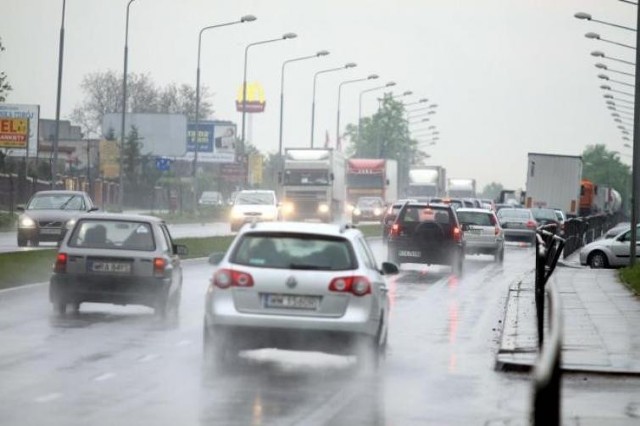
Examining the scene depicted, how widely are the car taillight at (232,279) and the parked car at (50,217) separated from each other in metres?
29.7

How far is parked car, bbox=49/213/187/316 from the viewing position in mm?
21844

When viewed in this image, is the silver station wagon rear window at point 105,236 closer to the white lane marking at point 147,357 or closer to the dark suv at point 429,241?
the white lane marking at point 147,357

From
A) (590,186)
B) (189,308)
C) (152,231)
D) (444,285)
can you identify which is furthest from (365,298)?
(590,186)

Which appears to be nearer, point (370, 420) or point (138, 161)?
point (370, 420)

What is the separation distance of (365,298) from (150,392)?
8.81 feet

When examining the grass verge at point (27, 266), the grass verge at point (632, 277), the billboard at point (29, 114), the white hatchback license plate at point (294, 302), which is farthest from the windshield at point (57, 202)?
the billboard at point (29, 114)

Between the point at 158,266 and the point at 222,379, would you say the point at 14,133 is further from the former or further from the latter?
the point at 222,379

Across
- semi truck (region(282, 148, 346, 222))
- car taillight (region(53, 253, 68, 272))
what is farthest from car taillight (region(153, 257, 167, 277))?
semi truck (region(282, 148, 346, 222))

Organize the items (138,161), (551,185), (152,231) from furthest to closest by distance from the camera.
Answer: (138,161) < (551,185) < (152,231)

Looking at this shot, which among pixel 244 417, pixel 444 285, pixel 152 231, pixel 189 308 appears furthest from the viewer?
pixel 444 285

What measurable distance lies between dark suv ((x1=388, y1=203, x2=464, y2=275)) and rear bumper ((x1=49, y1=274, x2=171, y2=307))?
19.5 meters

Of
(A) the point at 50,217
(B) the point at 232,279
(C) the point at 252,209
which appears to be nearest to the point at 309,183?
(C) the point at 252,209

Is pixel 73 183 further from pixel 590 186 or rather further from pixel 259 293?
pixel 259 293

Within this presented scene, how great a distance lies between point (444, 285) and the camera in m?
35.5
